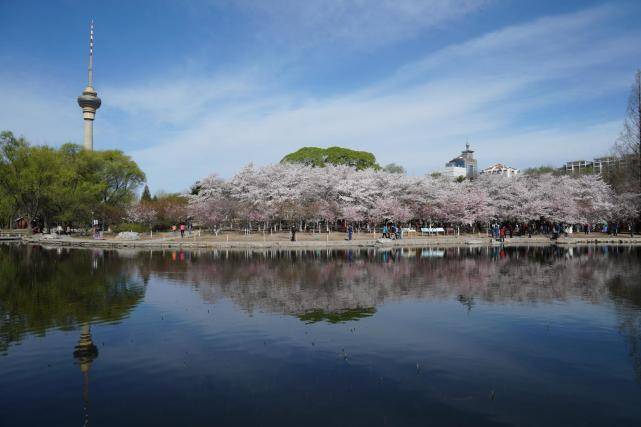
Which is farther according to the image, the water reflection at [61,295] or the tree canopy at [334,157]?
the tree canopy at [334,157]

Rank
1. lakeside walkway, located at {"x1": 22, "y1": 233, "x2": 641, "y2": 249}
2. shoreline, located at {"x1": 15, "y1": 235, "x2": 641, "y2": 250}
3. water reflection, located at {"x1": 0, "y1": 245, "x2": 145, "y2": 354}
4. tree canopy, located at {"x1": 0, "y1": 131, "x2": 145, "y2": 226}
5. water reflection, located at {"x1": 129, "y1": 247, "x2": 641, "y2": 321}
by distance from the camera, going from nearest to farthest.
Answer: water reflection, located at {"x1": 0, "y1": 245, "x2": 145, "y2": 354}
water reflection, located at {"x1": 129, "y1": 247, "x2": 641, "y2": 321}
shoreline, located at {"x1": 15, "y1": 235, "x2": 641, "y2": 250}
lakeside walkway, located at {"x1": 22, "y1": 233, "x2": 641, "y2": 249}
tree canopy, located at {"x1": 0, "y1": 131, "x2": 145, "y2": 226}

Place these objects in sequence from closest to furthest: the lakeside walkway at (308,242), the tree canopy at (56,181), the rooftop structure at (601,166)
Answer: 1. the lakeside walkway at (308,242)
2. the tree canopy at (56,181)
3. the rooftop structure at (601,166)

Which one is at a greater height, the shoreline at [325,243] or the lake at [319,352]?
the shoreline at [325,243]

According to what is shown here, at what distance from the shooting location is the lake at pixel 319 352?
8.80 metres

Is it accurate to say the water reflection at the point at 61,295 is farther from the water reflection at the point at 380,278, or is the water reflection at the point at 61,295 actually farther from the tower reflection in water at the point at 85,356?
the water reflection at the point at 380,278

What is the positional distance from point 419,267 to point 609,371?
19705mm

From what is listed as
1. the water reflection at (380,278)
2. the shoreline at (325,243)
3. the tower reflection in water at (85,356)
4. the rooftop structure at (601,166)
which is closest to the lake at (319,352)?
the tower reflection in water at (85,356)

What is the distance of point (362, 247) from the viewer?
4872cm

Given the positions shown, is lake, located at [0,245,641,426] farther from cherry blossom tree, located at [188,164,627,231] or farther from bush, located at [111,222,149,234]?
bush, located at [111,222,149,234]

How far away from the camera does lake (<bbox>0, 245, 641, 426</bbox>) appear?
8.80 m

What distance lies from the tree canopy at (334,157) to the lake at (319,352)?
6751cm

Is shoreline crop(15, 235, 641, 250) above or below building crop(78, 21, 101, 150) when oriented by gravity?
below

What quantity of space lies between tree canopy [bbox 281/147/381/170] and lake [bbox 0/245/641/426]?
67.5m

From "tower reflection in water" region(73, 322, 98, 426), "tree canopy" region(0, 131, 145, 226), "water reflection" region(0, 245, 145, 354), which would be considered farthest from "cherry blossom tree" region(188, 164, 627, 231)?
"tower reflection in water" region(73, 322, 98, 426)
